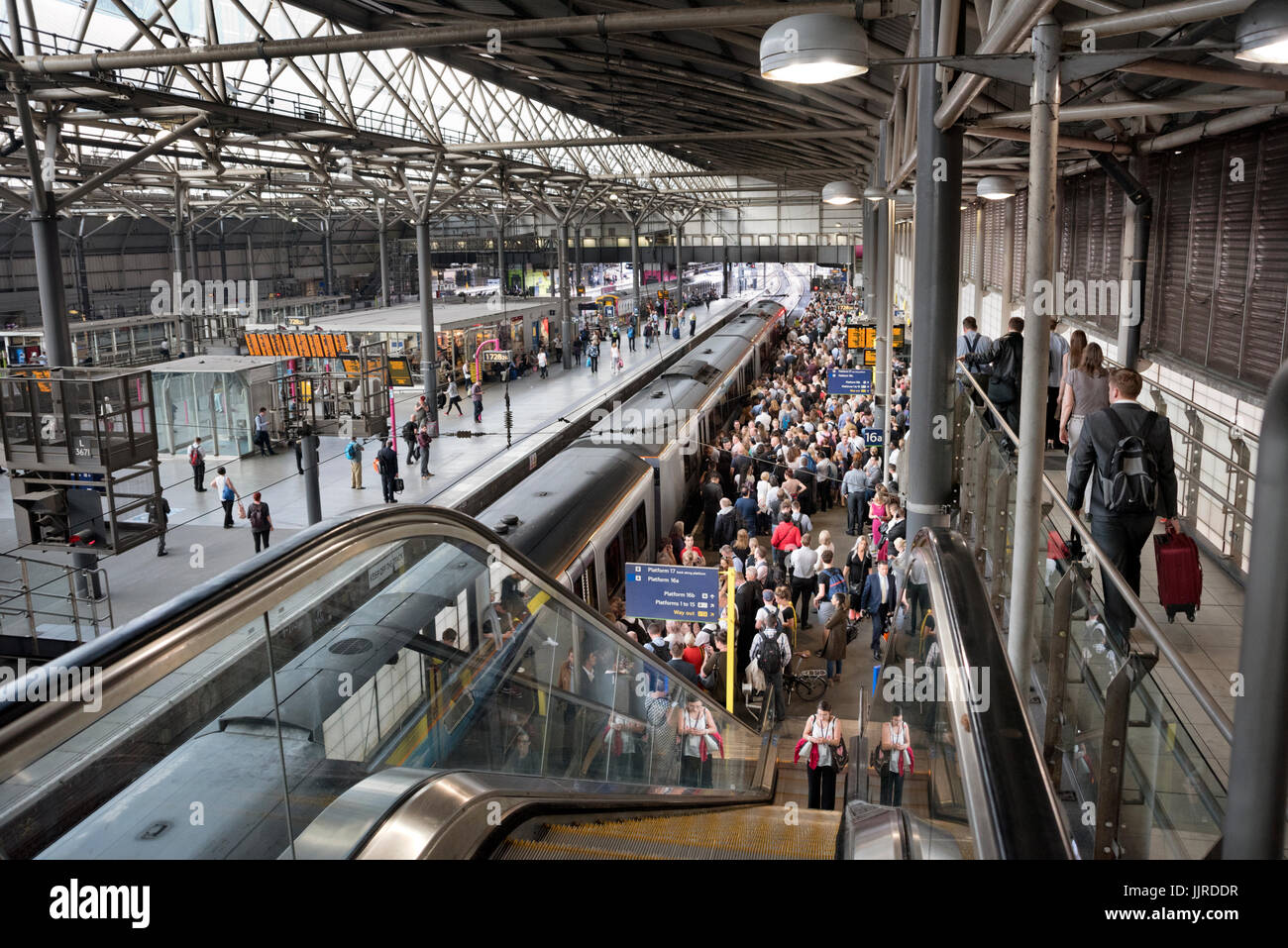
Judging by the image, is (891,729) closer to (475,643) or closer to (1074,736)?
(1074,736)

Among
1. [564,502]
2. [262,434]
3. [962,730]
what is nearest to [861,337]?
[564,502]

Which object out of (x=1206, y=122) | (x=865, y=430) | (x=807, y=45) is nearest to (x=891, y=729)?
(x=807, y=45)

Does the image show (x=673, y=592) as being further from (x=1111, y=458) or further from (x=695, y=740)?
(x=1111, y=458)

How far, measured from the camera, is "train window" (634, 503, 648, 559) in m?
15.5

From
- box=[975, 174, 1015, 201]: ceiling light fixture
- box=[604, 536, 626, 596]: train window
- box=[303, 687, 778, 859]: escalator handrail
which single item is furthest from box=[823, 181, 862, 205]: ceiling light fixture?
box=[303, 687, 778, 859]: escalator handrail

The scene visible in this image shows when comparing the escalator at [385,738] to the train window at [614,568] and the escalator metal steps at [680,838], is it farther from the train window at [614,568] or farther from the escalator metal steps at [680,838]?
the train window at [614,568]

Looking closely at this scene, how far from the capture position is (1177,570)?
6297 mm

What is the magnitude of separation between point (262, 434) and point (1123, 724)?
2557cm

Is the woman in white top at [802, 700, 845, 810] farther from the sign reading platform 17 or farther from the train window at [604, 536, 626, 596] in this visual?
the sign reading platform 17

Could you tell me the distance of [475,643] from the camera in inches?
189

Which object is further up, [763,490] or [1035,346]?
[1035,346]

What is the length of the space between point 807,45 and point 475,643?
3256 mm

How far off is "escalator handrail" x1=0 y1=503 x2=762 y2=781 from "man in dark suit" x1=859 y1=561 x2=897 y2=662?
8.58 meters

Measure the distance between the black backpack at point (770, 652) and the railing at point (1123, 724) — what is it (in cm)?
570
